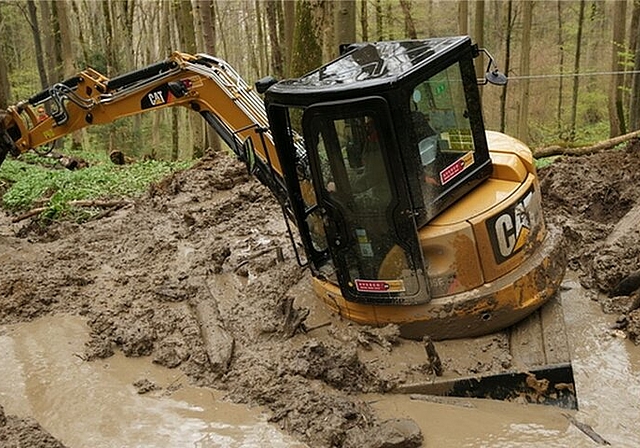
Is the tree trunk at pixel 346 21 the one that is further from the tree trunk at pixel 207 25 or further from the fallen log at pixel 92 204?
the tree trunk at pixel 207 25

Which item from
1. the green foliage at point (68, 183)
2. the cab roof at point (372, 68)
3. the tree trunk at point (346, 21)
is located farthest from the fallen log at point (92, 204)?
the cab roof at point (372, 68)

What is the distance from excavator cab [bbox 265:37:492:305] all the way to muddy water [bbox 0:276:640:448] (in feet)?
3.19

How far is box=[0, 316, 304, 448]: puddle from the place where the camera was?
4293 mm

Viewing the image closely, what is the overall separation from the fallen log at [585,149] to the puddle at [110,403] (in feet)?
24.7

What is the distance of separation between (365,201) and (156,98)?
2850 millimetres

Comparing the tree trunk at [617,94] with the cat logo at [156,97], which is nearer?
the cat logo at [156,97]

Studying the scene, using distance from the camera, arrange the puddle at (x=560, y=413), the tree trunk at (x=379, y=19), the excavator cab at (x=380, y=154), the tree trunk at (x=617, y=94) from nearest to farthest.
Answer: the puddle at (x=560, y=413)
the excavator cab at (x=380, y=154)
the tree trunk at (x=617, y=94)
the tree trunk at (x=379, y=19)

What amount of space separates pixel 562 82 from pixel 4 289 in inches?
1020

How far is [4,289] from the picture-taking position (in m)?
6.49

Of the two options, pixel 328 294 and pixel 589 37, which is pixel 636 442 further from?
pixel 589 37

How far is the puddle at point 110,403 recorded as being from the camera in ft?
14.1

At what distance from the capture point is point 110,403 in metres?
4.75

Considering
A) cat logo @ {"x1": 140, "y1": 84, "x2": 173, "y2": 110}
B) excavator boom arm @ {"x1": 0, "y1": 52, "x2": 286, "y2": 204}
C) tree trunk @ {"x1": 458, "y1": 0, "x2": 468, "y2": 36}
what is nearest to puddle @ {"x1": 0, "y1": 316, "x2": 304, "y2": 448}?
excavator boom arm @ {"x1": 0, "y1": 52, "x2": 286, "y2": 204}

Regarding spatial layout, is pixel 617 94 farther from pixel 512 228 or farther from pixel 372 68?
Answer: pixel 372 68
